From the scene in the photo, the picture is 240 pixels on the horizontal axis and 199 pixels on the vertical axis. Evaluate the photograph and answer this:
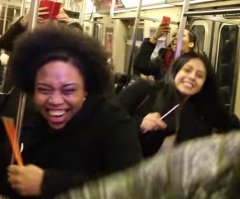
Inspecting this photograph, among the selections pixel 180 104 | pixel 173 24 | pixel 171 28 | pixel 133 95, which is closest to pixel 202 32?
pixel 173 24

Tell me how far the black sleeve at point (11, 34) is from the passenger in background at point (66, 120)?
106 cm

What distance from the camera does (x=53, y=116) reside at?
1.14 metres

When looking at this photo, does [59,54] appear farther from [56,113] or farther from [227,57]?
[227,57]

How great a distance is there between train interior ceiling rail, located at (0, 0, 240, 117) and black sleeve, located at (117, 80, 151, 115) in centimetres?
27

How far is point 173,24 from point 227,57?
37.2 inches

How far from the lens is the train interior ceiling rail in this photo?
3139mm

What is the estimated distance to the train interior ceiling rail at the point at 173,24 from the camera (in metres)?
3.14

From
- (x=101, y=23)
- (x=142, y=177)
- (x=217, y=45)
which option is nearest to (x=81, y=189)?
(x=142, y=177)

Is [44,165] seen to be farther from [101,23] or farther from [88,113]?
[101,23]

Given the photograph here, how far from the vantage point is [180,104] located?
7.16 feet

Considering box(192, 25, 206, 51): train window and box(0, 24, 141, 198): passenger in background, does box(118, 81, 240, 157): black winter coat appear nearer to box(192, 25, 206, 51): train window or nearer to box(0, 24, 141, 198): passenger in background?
box(0, 24, 141, 198): passenger in background

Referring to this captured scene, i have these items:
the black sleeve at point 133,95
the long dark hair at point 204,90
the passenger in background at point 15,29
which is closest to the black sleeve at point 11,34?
the passenger in background at point 15,29

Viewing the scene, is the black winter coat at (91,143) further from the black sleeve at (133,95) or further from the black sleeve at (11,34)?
the black sleeve at (11,34)

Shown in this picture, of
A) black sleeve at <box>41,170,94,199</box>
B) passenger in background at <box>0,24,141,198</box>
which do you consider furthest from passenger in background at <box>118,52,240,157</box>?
black sleeve at <box>41,170,94,199</box>
